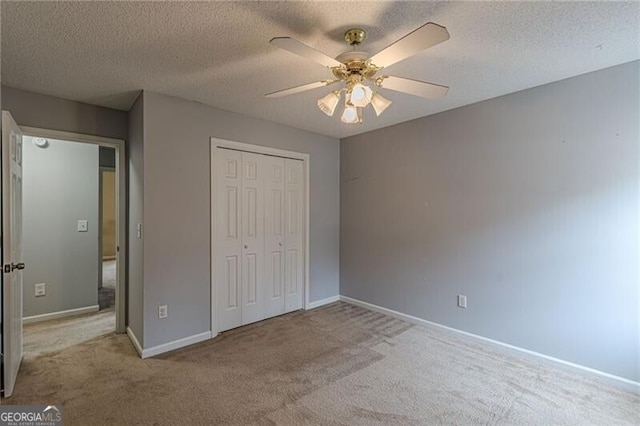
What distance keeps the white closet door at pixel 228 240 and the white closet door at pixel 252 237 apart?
65 mm

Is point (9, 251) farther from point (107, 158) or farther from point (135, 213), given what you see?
point (107, 158)

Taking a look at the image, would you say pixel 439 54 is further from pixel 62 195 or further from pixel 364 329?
pixel 62 195

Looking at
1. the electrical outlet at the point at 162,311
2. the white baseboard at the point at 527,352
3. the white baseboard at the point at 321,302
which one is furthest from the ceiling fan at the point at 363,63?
the white baseboard at the point at 321,302

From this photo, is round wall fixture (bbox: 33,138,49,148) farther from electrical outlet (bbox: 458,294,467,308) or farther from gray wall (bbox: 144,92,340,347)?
electrical outlet (bbox: 458,294,467,308)

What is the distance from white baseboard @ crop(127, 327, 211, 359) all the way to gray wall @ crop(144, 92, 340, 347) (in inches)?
1.6

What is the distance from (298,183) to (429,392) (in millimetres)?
2631

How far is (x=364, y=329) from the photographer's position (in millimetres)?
3287

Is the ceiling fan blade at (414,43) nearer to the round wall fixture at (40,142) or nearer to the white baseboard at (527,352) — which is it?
the white baseboard at (527,352)

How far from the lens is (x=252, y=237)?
349 centimetres

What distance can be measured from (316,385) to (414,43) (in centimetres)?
224

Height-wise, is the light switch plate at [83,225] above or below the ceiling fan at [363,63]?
below

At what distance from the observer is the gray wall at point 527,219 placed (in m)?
2.25

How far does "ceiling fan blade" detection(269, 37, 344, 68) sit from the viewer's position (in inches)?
55.6

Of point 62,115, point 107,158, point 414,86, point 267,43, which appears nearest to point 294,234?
point 267,43
